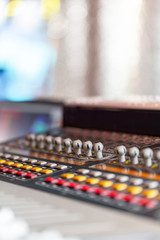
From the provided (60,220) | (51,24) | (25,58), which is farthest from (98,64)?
(60,220)

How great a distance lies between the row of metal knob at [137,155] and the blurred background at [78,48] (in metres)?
0.55

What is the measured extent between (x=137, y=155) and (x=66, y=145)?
0.89ft

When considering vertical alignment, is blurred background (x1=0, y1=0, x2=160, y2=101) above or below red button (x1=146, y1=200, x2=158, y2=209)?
above

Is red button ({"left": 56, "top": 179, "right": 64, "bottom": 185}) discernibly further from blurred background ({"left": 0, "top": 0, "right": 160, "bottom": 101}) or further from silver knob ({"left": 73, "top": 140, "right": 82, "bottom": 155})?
blurred background ({"left": 0, "top": 0, "right": 160, "bottom": 101})

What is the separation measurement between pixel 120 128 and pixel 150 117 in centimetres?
14

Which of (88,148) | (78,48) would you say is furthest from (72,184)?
(78,48)

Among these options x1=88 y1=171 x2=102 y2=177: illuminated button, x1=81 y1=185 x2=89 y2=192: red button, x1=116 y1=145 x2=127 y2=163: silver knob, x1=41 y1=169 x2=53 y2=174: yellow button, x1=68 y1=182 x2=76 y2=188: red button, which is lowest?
x1=41 y1=169 x2=53 y2=174: yellow button

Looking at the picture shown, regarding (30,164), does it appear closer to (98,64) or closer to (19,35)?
(98,64)

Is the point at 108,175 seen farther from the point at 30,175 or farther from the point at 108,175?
the point at 30,175

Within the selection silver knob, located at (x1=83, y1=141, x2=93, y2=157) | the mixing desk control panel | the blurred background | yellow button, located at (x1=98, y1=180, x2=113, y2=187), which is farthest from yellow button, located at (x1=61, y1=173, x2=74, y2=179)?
the blurred background

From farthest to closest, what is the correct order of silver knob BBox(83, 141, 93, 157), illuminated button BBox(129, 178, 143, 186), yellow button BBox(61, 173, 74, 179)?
silver knob BBox(83, 141, 93, 157) → yellow button BBox(61, 173, 74, 179) → illuminated button BBox(129, 178, 143, 186)

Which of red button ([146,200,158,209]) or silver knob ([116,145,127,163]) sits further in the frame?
silver knob ([116,145,127,163])

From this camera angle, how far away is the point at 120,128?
4.61 ft

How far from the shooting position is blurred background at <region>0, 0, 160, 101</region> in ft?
5.01
